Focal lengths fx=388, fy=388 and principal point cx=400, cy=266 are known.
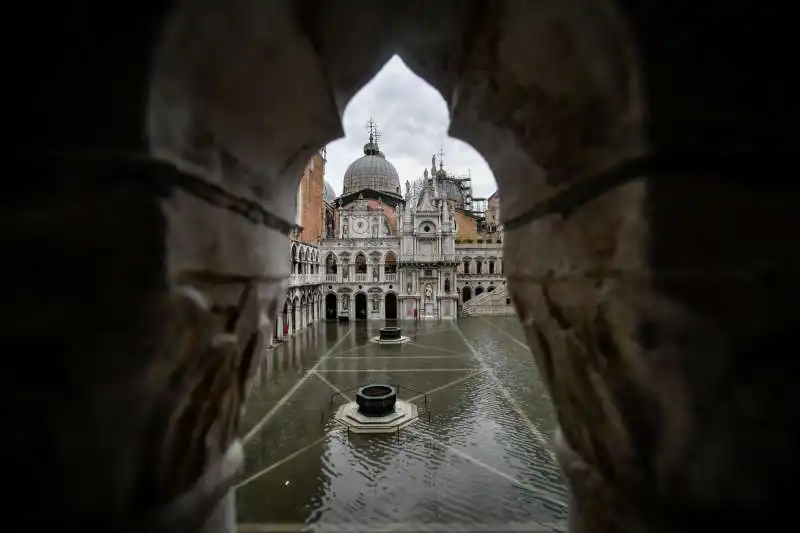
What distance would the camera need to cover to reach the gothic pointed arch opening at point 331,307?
3559 cm

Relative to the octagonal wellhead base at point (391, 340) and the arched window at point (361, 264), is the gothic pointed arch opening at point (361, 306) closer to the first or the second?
the arched window at point (361, 264)

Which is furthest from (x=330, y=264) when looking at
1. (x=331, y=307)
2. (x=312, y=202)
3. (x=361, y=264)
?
(x=312, y=202)

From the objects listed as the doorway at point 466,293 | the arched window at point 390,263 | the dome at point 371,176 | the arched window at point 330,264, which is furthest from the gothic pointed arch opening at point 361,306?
the dome at point 371,176

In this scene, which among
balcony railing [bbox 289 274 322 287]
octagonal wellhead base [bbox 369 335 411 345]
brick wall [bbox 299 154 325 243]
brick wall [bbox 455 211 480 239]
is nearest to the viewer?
octagonal wellhead base [bbox 369 335 411 345]

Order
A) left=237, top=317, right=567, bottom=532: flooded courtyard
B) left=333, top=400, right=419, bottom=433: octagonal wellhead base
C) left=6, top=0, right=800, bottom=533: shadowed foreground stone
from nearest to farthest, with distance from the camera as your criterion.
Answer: left=6, top=0, right=800, bottom=533: shadowed foreground stone
left=237, top=317, right=567, bottom=532: flooded courtyard
left=333, top=400, right=419, bottom=433: octagonal wellhead base

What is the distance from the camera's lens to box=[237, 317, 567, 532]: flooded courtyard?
6906 mm

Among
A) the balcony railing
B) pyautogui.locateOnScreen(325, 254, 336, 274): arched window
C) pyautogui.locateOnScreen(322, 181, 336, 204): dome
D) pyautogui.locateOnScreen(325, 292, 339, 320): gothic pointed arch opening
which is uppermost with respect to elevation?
pyautogui.locateOnScreen(322, 181, 336, 204): dome

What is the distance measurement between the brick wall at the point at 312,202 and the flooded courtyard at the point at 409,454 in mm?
13800

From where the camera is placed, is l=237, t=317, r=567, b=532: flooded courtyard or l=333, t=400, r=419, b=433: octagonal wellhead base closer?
l=237, t=317, r=567, b=532: flooded courtyard

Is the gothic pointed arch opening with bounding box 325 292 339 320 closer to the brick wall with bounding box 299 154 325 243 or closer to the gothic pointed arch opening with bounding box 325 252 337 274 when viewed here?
the gothic pointed arch opening with bounding box 325 252 337 274

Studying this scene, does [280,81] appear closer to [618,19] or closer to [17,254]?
[17,254]

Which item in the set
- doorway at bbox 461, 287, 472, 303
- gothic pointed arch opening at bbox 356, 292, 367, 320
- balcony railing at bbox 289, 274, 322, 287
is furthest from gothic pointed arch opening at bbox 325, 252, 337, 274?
doorway at bbox 461, 287, 472, 303

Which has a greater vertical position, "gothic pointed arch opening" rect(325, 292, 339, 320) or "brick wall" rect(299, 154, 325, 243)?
"brick wall" rect(299, 154, 325, 243)

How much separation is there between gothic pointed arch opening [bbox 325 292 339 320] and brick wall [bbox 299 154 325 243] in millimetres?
5340
